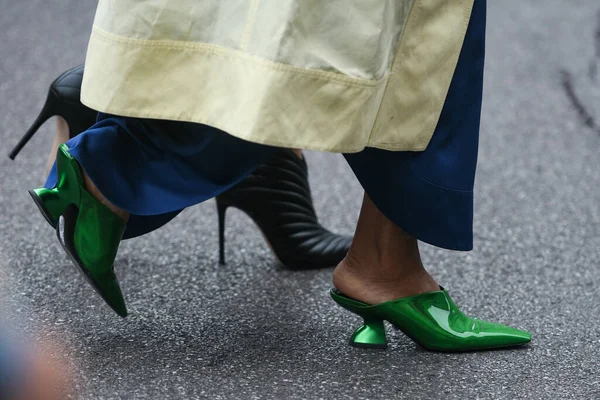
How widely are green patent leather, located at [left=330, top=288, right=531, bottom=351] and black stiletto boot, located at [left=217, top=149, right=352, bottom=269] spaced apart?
43 centimetres

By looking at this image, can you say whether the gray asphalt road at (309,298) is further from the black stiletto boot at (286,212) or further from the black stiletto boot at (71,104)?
the black stiletto boot at (71,104)

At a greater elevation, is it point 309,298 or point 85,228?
point 85,228

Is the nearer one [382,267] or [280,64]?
[280,64]

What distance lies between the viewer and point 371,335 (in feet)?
5.66

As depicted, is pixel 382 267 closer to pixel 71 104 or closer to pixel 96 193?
pixel 96 193

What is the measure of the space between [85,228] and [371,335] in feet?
1.83

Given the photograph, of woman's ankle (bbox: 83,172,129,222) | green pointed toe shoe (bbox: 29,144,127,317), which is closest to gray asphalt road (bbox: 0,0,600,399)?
green pointed toe shoe (bbox: 29,144,127,317)

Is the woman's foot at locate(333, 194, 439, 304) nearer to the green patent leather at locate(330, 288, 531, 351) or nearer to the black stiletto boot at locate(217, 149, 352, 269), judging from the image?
the green patent leather at locate(330, 288, 531, 351)

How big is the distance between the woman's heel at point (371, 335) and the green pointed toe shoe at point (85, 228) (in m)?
0.46

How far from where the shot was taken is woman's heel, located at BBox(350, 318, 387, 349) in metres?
1.72

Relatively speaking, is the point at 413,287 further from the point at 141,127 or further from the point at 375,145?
the point at 141,127

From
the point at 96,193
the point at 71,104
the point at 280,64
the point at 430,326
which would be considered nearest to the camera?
the point at 280,64

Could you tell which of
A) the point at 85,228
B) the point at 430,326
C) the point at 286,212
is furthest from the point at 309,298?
the point at 85,228

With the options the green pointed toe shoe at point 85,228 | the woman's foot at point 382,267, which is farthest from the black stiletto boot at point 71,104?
the woman's foot at point 382,267
